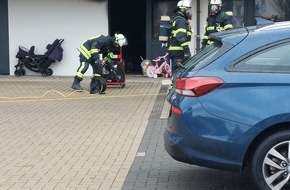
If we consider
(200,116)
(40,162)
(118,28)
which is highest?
(118,28)

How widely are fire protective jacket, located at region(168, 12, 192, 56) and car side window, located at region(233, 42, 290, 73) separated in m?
6.55

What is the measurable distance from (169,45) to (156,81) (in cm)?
319

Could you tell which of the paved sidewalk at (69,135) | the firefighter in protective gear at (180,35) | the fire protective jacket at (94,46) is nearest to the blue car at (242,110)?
the paved sidewalk at (69,135)

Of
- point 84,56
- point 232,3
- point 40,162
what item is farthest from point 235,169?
point 232,3

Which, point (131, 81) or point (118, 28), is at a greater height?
point (118, 28)

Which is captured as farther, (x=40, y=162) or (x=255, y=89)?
(x=40, y=162)

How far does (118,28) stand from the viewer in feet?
57.8

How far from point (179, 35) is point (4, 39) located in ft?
23.9

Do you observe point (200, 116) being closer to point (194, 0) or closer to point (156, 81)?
point (156, 81)

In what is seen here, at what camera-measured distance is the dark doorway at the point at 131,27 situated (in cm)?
1744

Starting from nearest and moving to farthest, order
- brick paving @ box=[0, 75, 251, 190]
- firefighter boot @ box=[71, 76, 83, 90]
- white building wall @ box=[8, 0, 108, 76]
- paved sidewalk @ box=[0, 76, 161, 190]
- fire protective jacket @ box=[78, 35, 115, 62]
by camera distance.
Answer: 1. brick paving @ box=[0, 75, 251, 190]
2. paved sidewalk @ box=[0, 76, 161, 190]
3. fire protective jacket @ box=[78, 35, 115, 62]
4. firefighter boot @ box=[71, 76, 83, 90]
5. white building wall @ box=[8, 0, 108, 76]

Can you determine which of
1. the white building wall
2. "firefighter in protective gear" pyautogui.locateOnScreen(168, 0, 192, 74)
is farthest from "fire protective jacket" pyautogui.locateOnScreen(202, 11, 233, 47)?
the white building wall

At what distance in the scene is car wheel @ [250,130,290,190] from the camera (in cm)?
507

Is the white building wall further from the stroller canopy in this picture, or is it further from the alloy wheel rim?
the alloy wheel rim
